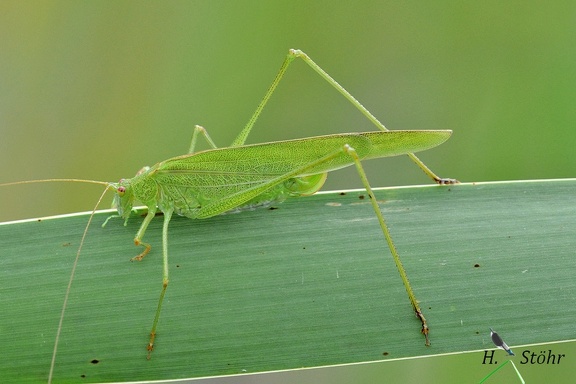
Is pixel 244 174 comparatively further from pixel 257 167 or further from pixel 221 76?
pixel 221 76

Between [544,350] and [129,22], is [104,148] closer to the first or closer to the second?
[129,22]

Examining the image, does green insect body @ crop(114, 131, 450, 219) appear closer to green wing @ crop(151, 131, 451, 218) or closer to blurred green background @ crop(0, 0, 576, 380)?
green wing @ crop(151, 131, 451, 218)

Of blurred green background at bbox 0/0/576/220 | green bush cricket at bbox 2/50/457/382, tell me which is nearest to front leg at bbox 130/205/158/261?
green bush cricket at bbox 2/50/457/382

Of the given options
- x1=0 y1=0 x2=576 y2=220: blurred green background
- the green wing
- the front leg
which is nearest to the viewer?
the front leg

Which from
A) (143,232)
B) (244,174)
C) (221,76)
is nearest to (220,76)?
(221,76)

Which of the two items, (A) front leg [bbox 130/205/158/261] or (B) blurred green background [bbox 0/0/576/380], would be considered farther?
(B) blurred green background [bbox 0/0/576/380]

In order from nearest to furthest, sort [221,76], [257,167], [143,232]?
[143,232] < [257,167] < [221,76]
